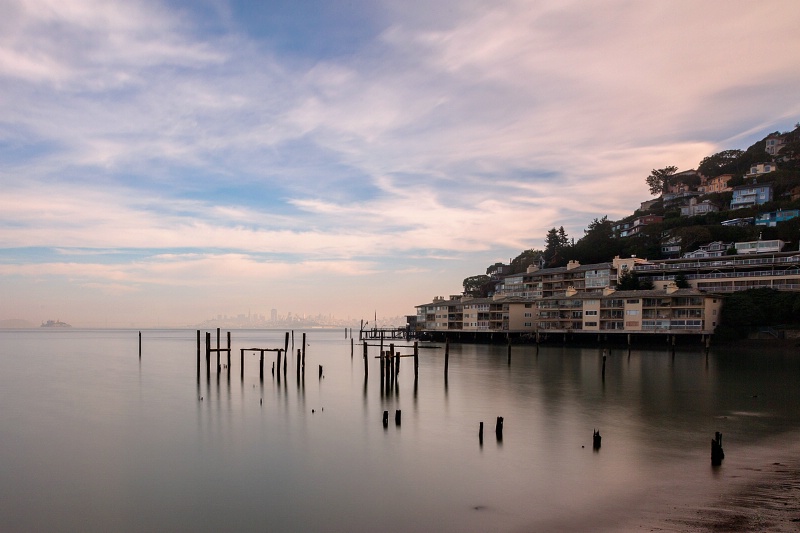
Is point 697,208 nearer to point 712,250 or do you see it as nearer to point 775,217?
point 775,217

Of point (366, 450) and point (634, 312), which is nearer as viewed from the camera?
point (366, 450)

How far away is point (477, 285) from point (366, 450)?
5616 inches

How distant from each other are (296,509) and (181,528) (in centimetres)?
334

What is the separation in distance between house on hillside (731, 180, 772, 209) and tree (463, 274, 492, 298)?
60.2 metres

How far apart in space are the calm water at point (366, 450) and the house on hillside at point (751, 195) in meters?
96.7

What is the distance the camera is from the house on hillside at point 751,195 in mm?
129375

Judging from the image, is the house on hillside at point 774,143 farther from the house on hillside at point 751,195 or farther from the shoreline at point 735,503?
the shoreline at point 735,503

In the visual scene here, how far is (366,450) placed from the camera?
2597cm

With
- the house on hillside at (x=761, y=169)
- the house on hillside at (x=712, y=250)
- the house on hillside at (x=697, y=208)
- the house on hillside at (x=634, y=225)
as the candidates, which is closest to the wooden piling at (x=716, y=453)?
the house on hillside at (x=712, y=250)

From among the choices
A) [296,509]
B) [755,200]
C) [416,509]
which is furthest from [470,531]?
[755,200]

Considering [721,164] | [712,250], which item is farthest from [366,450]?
[721,164]

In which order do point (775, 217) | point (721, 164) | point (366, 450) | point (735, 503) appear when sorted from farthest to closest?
1. point (721, 164)
2. point (775, 217)
3. point (366, 450)
4. point (735, 503)

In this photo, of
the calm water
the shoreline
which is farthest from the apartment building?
the shoreline

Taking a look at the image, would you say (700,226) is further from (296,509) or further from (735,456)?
(296,509)
